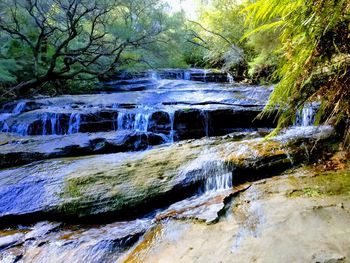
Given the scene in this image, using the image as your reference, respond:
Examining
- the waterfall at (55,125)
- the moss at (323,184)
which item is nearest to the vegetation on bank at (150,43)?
the moss at (323,184)

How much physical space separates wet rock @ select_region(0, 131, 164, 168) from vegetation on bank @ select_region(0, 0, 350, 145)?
255 centimetres

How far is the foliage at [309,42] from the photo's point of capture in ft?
6.39

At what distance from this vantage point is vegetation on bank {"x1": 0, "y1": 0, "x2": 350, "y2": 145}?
217 centimetres

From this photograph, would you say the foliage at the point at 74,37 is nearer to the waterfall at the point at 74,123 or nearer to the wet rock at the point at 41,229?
the waterfall at the point at 74,123

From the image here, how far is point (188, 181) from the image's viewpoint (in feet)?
11.7

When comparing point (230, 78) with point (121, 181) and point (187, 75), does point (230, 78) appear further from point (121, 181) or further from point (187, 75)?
point (121, 181)

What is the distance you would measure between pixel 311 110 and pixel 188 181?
3.53 m

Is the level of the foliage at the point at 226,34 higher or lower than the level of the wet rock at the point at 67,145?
higher

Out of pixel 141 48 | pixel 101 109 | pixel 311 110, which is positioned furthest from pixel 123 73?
pixel 311 110

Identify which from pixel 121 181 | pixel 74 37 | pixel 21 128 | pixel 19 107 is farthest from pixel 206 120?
pixel 74 37

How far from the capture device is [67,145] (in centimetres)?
520

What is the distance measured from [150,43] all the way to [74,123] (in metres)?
5.16

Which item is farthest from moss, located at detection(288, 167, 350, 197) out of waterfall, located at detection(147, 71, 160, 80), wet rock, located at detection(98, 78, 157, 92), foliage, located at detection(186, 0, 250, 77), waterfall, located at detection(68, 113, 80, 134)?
waterfall, located at detection(147, 71, 160, 80)

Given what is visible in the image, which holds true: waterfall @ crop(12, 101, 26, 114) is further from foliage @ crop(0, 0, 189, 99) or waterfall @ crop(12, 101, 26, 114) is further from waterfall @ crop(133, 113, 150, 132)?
waterfall @ crop(133, 113, 150, 132)
